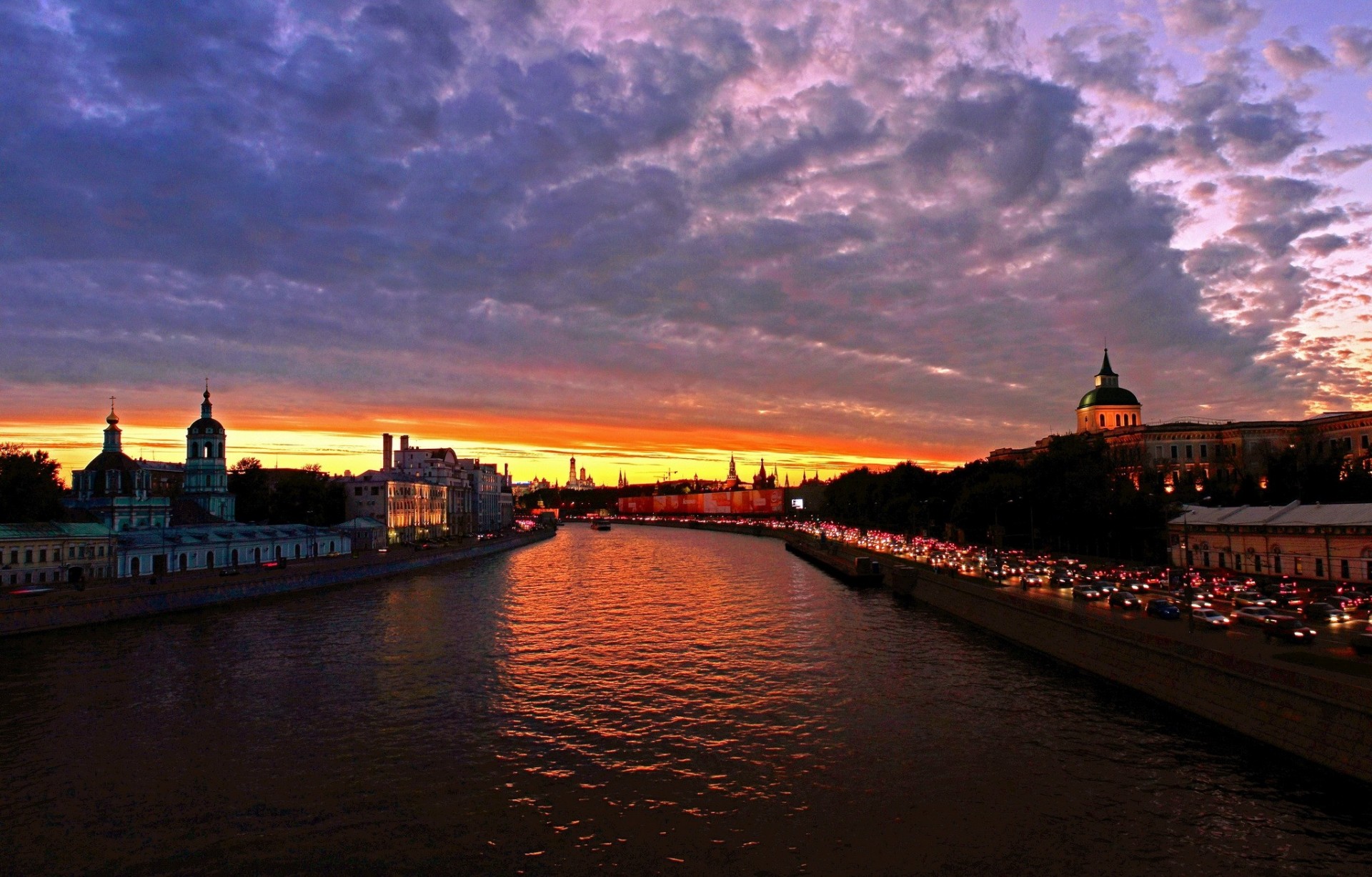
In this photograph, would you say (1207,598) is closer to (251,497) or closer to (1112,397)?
(251,497)

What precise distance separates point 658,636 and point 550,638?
638cm

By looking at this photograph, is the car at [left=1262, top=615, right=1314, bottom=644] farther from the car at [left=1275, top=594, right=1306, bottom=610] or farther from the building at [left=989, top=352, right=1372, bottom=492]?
the building at [left=989, top=352, right=1372, bottom=492]

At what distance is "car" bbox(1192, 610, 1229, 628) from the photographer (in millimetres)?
35062

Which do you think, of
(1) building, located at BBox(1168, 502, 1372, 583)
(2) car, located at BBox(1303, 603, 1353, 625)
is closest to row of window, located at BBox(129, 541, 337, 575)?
(2) car, located at BBox(1303, 603, 1353, 625)

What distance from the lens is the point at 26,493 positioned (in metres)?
66.4

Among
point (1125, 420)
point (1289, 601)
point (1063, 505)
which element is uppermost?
point (1125, 420)

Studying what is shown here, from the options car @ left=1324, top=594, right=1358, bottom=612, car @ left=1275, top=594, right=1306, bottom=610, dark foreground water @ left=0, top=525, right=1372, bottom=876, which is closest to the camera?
dark foreground water @ left=0, top=525, right=1372, bottom=876

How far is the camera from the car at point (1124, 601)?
1713 inches

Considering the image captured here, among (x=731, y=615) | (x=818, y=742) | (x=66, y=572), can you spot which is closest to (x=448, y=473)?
(x=66, y=572)

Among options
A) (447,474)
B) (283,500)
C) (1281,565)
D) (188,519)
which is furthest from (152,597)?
(447,474)

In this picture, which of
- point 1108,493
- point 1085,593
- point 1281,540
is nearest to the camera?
point 1085,593

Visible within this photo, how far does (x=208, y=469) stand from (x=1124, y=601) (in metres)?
94.7

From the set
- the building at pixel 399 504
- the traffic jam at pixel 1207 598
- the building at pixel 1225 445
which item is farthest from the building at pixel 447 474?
the building at pixel 1225 445

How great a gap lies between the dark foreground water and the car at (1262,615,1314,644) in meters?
5.76
